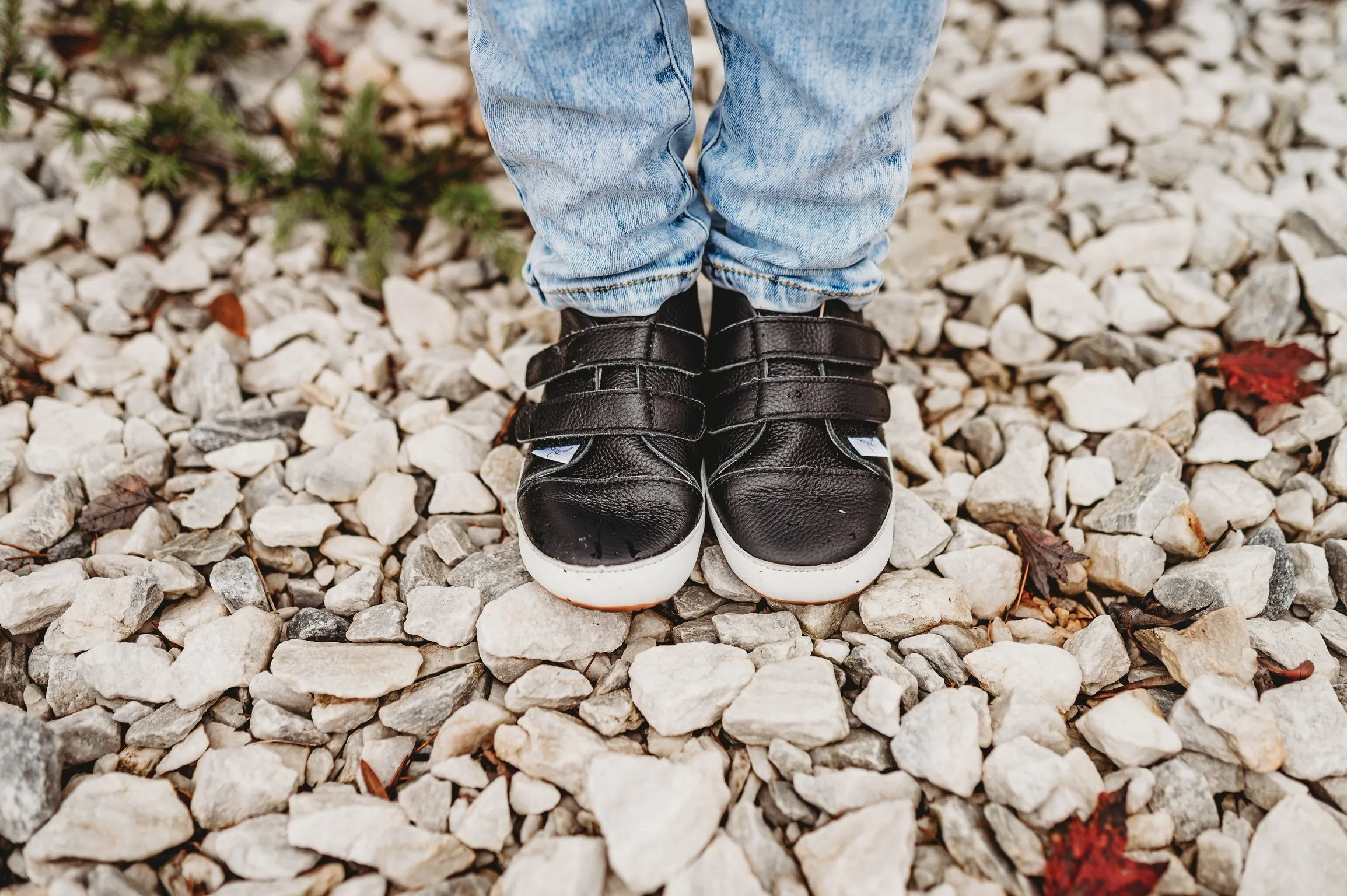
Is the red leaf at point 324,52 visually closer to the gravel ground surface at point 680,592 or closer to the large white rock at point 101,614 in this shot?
the gravel ground surface at point 680,592

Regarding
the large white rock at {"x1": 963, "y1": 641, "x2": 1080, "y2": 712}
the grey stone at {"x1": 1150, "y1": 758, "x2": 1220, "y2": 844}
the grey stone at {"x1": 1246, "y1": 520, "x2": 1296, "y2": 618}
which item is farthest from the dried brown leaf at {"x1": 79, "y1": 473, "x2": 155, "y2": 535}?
the grey stone at {"x1": 1246, "y1": 520, "x2": 1296, "y2": 618}

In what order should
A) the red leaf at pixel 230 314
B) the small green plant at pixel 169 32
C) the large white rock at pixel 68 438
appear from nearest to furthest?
the large white rock at pixel 68 438
the red leaf at pixel 230 314
the small green plant at pixel 169 32

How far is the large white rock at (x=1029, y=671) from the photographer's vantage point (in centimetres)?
135

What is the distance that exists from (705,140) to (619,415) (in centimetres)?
51

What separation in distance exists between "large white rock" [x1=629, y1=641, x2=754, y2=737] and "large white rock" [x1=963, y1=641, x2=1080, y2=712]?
0.39 meters

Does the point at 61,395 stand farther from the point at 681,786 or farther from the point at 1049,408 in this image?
the point at 1049,408

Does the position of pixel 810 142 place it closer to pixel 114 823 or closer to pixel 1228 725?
pixel 1228 725

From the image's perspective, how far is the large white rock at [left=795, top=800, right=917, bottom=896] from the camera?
1.10 metres

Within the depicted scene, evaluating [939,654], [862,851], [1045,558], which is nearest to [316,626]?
[862,851]

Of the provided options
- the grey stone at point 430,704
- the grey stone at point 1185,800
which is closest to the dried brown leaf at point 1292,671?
the grey stone at point 1185,800

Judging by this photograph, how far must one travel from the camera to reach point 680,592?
1520mm

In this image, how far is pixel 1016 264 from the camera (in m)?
2.05

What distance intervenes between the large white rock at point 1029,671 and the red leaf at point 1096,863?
8.1 inches

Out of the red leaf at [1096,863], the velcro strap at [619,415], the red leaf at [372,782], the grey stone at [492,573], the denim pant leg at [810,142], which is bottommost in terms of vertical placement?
the red leaf at [372,782]
